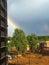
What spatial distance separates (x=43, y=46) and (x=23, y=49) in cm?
867

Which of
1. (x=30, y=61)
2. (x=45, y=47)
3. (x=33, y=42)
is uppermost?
(x=33, y=42)

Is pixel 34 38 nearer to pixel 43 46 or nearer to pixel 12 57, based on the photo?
pixel 43 46

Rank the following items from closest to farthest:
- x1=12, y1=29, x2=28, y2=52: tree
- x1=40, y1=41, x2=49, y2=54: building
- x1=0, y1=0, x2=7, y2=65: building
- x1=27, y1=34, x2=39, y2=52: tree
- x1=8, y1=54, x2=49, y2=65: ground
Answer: x1=0, y1=0, x2=7, y2=65: building, x1=8, y1=54, x2=49, y2=65: ground, x1=12, y1=29, x2=28, y2=52: tree, x1=40, y1=41, x2=49, y2=54: building, x1=27, y1=34, x2=39, y2=52: tree

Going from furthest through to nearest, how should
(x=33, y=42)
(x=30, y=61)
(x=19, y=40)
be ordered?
(x=33, y=42)
(x=19, y=40)
(x=30, y=61)

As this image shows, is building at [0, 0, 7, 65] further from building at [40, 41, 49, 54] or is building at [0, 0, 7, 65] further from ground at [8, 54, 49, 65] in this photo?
building at [40, 41, 49, 54]

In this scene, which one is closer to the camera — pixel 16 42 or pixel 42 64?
pixel 42 64

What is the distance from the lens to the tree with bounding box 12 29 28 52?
62719mm

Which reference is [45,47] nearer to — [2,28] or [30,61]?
[30,61]

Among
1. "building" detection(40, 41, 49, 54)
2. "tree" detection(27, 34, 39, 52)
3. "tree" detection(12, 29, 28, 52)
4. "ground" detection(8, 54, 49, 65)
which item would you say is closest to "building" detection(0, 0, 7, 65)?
"ground" detection(8, 54, 49, 65)

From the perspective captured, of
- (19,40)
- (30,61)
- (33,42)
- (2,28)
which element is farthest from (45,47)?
(2,28)

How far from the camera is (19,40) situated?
63.2 meters

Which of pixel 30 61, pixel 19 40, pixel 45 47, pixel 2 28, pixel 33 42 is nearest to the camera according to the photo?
pixel 2 28

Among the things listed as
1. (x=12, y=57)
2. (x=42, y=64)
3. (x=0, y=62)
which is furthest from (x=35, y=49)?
(x=0, y=62)

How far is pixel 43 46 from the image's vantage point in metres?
69.2
